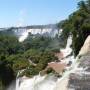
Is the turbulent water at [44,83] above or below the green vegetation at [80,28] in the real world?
below

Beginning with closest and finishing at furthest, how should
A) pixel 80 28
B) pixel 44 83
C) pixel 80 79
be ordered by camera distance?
pixel 80 79
pixel 44 83
pixel 80 28

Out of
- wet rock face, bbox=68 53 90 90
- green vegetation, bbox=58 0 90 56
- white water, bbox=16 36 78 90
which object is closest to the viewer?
wet rock face, bbox=68 53 90 90

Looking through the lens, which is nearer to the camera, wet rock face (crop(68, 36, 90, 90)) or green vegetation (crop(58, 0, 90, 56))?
wet rock face (crop(68, 36, 90, 90))

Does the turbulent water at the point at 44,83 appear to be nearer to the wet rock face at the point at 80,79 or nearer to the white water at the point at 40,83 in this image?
the white water at the point at 40,83

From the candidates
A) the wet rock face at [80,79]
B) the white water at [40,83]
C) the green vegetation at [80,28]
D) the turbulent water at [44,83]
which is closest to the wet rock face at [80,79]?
the wet rock face at [80,79]

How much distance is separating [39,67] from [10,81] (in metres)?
6.11

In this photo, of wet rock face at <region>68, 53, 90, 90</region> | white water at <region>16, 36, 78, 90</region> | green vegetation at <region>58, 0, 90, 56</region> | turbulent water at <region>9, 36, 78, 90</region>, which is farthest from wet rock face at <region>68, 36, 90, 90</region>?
green vegetation at <region>58, 0, 90, 56</region>

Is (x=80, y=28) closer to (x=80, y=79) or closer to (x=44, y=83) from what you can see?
(x=44, y=83)

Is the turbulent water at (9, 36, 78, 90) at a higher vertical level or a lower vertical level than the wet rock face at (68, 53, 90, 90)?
lower

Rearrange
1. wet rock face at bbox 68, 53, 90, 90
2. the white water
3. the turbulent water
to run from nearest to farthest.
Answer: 1. wet rock face at bbox 68, 53, 90, 90
2. the turbulent water
3. the white water

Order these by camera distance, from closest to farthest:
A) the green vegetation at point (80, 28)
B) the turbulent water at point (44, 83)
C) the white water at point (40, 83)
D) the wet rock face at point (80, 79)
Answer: the wet rock face at point (80, 79)
the turbulent water at point (44, 83)
the white water at point (40, 83)
the green vegetation at point (80, 28)

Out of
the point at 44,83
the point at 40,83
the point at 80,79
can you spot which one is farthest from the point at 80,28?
the point at 80,79

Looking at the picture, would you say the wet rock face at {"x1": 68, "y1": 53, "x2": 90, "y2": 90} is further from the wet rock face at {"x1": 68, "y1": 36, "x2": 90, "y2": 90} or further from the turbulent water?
the turbulent water

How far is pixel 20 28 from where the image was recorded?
17250 cm
